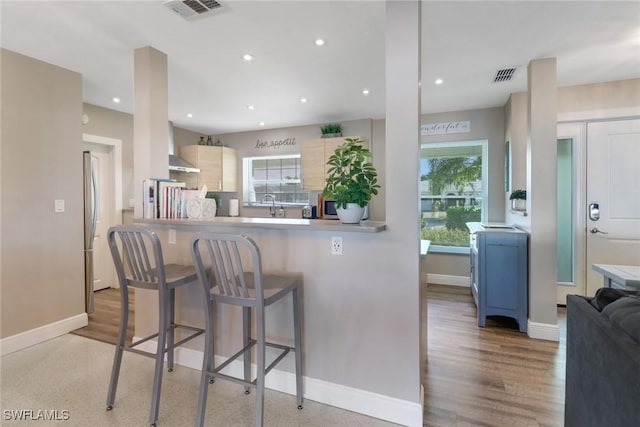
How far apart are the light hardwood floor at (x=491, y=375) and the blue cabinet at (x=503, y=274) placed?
206 mm

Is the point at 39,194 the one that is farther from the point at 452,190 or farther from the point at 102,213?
the point at 452,190

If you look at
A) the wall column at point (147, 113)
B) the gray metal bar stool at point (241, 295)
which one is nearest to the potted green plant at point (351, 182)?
the gray metal bar stool at point (241, 295)

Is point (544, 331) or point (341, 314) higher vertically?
point (341, 314)

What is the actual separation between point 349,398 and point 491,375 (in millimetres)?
1171

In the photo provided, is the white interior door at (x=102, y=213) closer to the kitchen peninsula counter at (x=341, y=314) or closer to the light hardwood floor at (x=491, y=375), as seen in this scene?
the kitchen peninsula counter at (x=341, y=314)

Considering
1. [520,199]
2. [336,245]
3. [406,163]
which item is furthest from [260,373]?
[520,199]

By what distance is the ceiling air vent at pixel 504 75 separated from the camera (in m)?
3.23

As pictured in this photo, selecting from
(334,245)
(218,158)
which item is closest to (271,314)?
(334,245)

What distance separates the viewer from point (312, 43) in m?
2.65

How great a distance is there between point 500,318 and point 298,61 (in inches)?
140

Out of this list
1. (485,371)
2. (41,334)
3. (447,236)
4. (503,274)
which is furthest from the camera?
(447,236)

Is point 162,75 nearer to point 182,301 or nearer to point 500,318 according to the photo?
point 182,301

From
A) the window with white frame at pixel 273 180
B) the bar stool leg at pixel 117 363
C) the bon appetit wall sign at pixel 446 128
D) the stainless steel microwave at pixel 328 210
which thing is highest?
the bon appetit wall sign at pixel 446 128

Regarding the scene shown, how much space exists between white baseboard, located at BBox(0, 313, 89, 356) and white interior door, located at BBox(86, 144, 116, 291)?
142 centimetres
